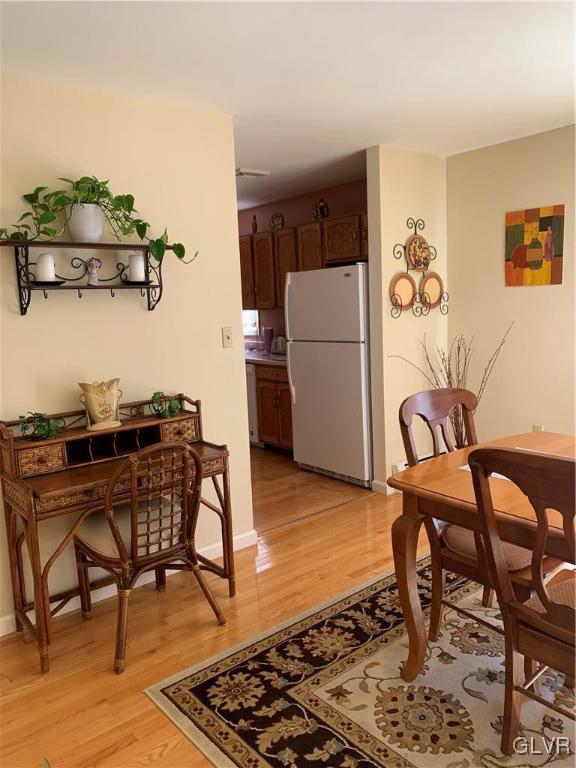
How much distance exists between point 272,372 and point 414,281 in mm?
1659

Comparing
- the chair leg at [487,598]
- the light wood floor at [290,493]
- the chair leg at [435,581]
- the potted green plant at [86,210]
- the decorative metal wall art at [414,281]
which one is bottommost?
the light wood floor at [290,493]

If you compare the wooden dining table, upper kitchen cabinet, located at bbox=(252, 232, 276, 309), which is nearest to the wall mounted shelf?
the wooden dining table

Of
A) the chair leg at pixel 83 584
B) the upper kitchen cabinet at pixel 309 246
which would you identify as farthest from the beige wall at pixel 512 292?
the chair leg at pixel 83 584

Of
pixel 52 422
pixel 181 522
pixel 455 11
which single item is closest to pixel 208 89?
pixel 455 11

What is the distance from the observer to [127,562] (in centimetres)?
229

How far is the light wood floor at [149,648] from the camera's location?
190 centimetres

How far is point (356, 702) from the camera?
2.03 m

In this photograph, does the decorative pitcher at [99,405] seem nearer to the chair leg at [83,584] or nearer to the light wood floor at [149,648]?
the chair leg at [83,584]

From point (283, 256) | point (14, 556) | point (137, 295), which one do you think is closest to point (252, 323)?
point (283, 256)

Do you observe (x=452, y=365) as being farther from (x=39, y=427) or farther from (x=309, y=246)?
(x=39, y=427)

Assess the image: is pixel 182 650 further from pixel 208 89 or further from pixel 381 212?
pixel 381 212

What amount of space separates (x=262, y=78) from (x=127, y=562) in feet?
7.11

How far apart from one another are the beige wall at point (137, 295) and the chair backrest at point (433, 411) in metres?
1.23

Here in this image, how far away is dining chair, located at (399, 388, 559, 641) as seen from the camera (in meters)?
1.96
